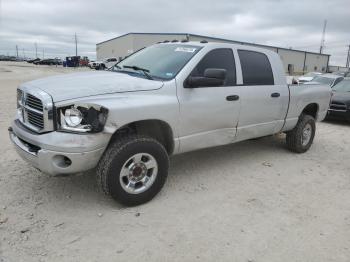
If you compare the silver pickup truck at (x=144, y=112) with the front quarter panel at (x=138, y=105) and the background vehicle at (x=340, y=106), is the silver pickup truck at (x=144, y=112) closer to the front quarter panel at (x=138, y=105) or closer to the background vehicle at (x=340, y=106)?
the front quarter panel at (x=138, y=105)

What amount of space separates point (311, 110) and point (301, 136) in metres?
0.76

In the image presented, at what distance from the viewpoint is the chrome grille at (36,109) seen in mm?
3320

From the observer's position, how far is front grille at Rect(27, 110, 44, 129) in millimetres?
3445

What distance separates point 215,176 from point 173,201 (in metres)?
1.09

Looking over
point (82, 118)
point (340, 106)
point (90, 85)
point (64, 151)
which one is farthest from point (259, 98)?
point (340, 106)

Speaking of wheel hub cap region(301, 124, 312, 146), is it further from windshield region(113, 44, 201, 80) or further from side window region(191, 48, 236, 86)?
windshield region(113, 44, 201, 80)

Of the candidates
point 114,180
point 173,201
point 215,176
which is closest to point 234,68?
point 215,176

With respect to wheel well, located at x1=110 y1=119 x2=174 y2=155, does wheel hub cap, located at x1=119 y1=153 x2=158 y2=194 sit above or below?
below

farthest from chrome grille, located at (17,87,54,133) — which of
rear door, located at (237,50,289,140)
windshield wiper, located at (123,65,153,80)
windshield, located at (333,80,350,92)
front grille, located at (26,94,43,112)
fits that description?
windshield, located at (333,80,350,92)

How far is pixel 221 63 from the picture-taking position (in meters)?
4.73

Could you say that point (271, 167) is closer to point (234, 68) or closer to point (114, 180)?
point (234, 68)

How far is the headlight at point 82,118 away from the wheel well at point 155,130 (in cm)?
50

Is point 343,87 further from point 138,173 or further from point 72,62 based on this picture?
point 72,62

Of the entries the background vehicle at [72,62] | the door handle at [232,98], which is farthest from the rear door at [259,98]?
the background vehicle at [72,62]
